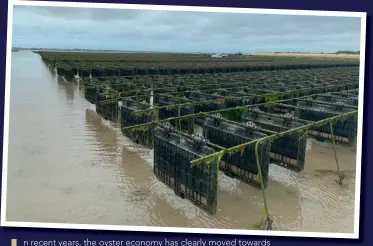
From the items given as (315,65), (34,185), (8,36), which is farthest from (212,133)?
(315,65)

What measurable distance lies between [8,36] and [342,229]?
9701mm

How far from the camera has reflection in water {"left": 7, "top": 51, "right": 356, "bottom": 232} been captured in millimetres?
9242

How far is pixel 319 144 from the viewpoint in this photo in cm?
1589

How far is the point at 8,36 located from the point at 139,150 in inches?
281

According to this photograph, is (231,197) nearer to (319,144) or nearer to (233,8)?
(233,8)

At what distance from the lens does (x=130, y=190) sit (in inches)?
423

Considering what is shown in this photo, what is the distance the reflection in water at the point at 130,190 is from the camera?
924cm

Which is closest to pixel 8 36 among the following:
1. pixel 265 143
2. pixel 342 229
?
pixel 265 143

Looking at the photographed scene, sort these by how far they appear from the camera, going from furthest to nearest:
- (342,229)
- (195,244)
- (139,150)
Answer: (139,150) → (342,229) → (195,244)

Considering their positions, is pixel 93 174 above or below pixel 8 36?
below

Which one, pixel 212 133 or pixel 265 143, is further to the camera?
pixel 212 133

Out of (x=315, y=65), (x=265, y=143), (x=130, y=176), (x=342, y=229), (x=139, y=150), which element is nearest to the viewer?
(x=342, y=229)

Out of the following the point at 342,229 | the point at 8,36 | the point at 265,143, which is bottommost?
the point at 342,229

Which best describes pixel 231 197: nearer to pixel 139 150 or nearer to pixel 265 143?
pixel 265 143
